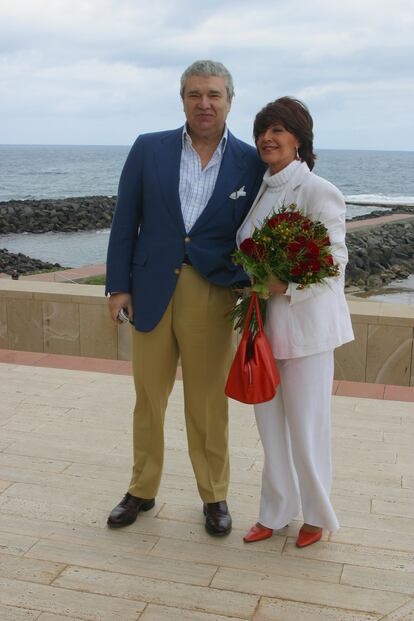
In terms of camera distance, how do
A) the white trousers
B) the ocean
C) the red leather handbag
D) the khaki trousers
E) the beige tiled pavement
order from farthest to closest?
the ocean → the khaki trousers → the white trousers → the red leather handbag → the beige tiled pavement

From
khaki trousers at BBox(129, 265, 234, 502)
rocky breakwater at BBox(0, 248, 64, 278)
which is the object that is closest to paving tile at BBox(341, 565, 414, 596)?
khaki trousers at BBox(129, 265, 234, 502)

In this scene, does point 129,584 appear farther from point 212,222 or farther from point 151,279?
point 212,222

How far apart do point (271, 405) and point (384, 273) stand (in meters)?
16.1

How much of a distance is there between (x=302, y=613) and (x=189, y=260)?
1.42 m

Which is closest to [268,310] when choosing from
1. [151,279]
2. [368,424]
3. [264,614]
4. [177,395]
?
[151,279]

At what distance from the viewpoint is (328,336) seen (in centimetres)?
290

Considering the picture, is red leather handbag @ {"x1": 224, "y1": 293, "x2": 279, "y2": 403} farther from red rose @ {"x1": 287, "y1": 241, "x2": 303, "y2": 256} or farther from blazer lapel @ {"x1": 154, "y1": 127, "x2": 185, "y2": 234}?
blazer lapel @ {"x1": 154, "y1": 127, "x2": 185, "y2": 234}

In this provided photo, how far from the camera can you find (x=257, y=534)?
3197mm

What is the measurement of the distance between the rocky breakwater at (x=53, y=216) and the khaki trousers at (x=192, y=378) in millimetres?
26315

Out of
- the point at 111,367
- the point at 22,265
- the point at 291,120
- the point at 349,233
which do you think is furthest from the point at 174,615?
the point at 349,233

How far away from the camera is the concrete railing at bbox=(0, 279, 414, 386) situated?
5.65m

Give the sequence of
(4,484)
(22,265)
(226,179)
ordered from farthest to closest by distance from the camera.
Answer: (22,265) → (4,484) → (226,179)

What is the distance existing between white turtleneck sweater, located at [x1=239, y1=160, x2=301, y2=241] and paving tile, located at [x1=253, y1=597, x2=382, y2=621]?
1.40 metres

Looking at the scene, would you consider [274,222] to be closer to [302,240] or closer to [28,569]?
[302,240]
